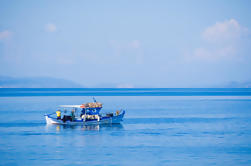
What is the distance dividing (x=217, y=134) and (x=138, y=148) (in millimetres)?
9537

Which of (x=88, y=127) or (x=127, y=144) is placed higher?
(x=88, y=127)

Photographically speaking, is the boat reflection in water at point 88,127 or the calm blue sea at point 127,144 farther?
the boat reflection in water at point 88,127

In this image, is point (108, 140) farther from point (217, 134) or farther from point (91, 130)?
point (217, 134)

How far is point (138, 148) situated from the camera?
29.0 metres

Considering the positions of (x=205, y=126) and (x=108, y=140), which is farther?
(x=205, y=126)

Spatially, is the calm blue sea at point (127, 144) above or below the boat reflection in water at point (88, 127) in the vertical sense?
below

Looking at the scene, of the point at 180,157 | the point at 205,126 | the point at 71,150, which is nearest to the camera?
the point at 180,157

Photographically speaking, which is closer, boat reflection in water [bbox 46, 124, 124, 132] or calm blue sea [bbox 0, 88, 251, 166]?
calm blue sea [bbox 0, 88, 251, 166]

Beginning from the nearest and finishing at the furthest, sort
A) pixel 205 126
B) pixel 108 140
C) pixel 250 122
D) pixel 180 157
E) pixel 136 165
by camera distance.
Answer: pixel 136 165 → pixel 180 157 → pixel 108 140 → pixel 205 126 → pixel 250 122

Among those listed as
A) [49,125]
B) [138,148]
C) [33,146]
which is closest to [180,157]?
[138,148]

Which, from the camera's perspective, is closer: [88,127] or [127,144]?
[127,144]

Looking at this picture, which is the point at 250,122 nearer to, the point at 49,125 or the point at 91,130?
the point at 91,130

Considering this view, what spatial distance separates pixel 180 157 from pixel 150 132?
428 inches

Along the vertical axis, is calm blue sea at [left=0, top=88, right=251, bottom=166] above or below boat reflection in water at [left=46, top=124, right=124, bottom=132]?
below
